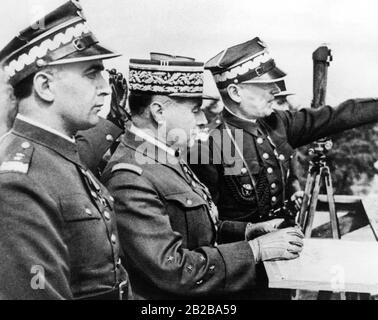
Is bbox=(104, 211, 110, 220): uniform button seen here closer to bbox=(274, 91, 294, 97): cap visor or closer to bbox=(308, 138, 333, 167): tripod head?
bbox=(274, 91, 294, 97): cap visor

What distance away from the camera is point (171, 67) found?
248cm

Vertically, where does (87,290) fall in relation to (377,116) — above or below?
below

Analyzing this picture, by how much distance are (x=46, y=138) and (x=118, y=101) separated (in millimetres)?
855

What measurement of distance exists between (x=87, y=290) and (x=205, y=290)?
0.60 m

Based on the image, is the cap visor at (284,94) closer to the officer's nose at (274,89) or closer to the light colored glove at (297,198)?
the officer's nose at (274,89)

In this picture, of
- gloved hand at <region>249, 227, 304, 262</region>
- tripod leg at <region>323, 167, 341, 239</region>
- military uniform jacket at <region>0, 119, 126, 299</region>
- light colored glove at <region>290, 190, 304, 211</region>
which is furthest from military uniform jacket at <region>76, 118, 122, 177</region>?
tripod leg at <region>323, 167, 341, 239</region>

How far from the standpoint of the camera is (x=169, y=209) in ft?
7.91

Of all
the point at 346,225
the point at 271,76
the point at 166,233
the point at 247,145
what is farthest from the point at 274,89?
the point at 166,233

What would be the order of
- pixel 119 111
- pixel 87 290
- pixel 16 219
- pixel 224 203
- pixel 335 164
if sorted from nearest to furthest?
pixel 16 219
pixel 87 290
pixel 119 111
pixel 224 203
pixel 335 164

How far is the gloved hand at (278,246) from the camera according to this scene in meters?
2.49

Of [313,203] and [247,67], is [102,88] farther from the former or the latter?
[313,203]

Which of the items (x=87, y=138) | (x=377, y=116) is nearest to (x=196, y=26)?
(x=87, y=138)

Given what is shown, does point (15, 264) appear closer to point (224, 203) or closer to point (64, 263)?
point (64, 263)

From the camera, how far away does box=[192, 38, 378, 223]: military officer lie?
303cm
